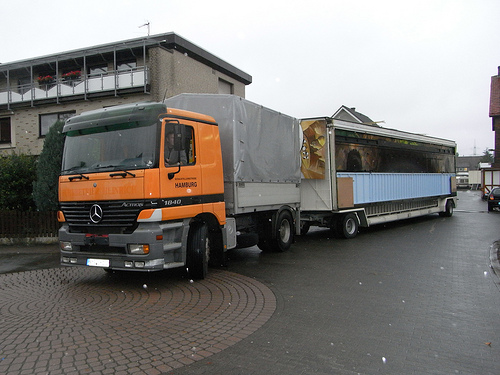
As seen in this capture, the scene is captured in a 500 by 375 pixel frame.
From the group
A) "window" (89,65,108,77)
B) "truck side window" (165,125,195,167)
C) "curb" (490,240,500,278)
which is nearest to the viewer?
"truck side window" (165,125,195,167)

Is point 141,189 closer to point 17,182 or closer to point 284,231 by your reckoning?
point 284,231

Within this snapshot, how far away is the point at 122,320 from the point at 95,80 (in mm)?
20727

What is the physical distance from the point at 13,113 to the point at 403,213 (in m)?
Answer: 24.3

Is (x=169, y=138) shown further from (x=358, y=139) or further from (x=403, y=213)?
(x=403, y=213)

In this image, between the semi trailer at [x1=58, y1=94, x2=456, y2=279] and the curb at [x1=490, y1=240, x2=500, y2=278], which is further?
the curb at [x1=490, y1=240, x2=500, y2=278]

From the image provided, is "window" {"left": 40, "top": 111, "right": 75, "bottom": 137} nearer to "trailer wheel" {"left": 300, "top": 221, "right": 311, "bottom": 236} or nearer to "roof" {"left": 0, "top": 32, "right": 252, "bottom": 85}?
"roof" {"left": 0, "top": 32, "right": 252, "bottom": 85}

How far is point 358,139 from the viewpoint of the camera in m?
12.2

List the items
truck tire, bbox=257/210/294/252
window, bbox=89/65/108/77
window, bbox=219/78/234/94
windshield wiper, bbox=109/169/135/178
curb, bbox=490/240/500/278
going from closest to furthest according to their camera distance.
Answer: windshield wiper, bbox=109/169/135/178
curb, bbox=490/240/500/278
truck tire, bbox=257/210/294/252
window, bbox=89/65/108/77
window, bbox=219/78/234/94

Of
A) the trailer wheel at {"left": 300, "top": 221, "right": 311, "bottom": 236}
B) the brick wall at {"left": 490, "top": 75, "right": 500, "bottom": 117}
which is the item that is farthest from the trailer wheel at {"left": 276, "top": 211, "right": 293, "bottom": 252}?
the brick wall at {"left": 490, "top": 75, "right": 500, "bottom": 117}

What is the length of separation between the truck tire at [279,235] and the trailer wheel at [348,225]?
2.33 metres

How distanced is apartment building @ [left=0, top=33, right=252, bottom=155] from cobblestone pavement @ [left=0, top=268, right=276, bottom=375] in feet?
54.0

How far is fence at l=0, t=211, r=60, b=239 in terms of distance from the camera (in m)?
11.4

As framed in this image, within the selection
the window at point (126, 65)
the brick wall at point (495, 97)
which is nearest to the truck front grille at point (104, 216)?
the window at point (126, 65)

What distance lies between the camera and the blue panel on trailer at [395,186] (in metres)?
12.2
